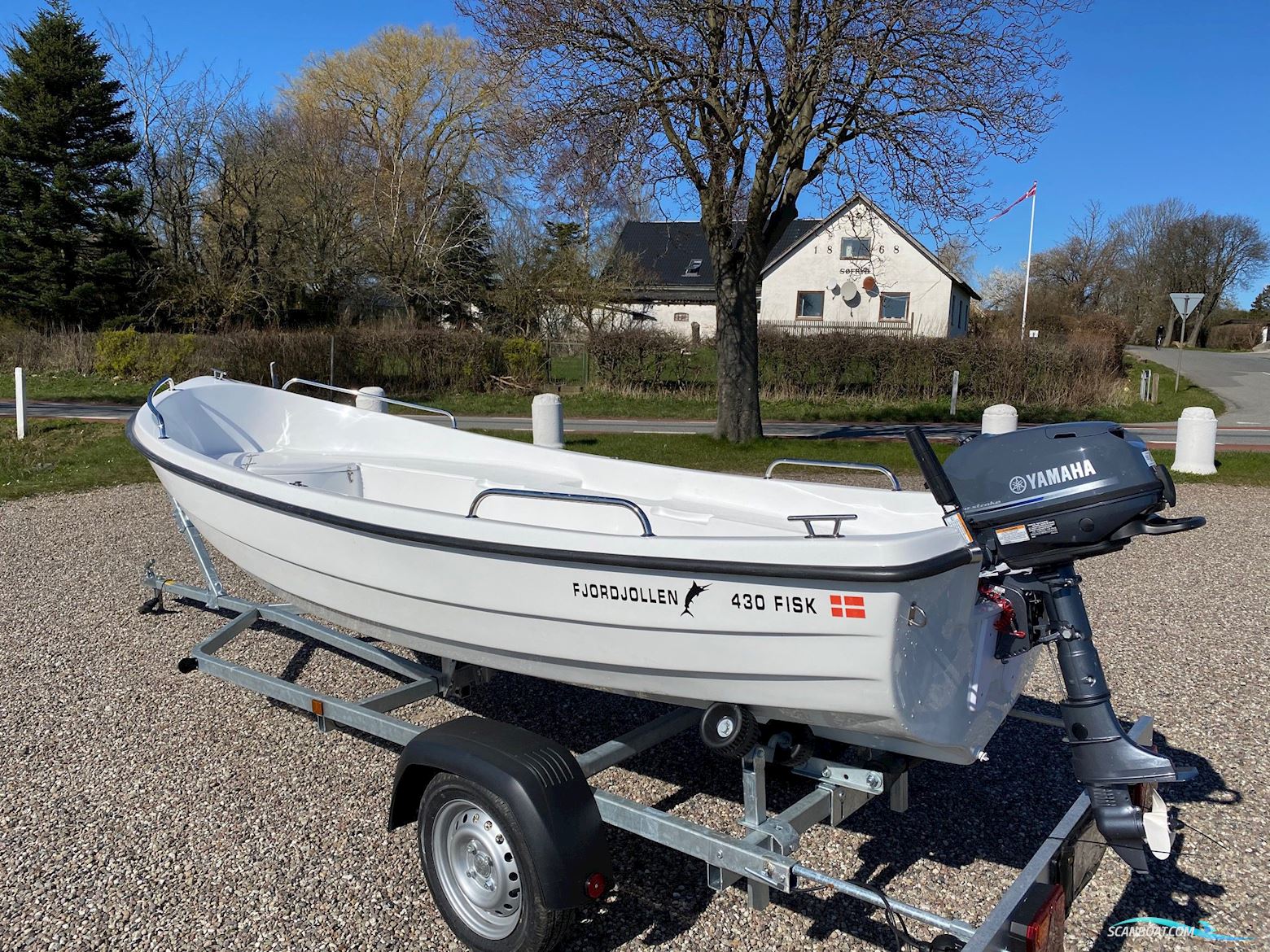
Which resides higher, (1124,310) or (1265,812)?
(1124,310)

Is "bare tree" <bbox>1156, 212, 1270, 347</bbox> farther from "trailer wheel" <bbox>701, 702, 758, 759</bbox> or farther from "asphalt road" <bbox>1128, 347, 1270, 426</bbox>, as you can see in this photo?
"trailer wheel" <bbox>701, 702, 758, 759</bbox>

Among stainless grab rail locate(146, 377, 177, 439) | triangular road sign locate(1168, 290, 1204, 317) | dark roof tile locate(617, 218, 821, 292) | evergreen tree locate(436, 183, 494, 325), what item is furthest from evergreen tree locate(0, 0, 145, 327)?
triangular road sign locate(1168, 290, 1204, 317)

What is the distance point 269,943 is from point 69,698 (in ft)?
8.19

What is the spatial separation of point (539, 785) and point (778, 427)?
14.9 m

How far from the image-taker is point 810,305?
3619cm

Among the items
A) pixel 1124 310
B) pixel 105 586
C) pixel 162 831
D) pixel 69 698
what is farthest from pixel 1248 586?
pixel 1124 310

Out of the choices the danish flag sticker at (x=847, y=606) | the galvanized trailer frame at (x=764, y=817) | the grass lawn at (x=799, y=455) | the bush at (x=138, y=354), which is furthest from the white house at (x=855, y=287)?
the danish flag sticker at (x=847, y=606)

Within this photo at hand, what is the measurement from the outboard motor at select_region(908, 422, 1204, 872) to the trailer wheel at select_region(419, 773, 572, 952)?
1.55m

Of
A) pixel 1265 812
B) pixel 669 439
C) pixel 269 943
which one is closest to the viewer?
pixel 269 943

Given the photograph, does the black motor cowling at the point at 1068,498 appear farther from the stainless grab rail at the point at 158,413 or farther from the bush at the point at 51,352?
the bush at the point at 51,352

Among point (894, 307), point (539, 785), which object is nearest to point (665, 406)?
point (539, 785)

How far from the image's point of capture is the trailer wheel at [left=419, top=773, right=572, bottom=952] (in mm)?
2559

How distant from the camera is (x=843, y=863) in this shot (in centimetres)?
322

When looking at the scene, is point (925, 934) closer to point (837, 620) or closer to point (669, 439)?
point (837, 620)
